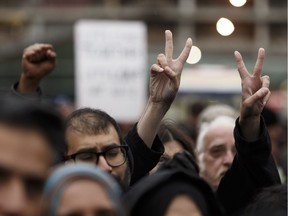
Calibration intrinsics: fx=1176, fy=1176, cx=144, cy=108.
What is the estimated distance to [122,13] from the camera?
100 ft

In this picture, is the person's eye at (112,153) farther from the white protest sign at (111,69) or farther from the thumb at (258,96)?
the white protest sign at (111,69)

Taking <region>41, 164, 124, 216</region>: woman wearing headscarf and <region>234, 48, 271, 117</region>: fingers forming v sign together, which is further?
<region>234, 48, 271, 117</region>: fingers forming v sign

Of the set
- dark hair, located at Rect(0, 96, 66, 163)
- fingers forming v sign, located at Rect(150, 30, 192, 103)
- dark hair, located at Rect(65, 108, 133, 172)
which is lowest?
dark hair, located at Rect(65, 108, 133, 172)

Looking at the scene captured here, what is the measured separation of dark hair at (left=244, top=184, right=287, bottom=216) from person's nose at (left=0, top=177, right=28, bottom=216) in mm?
1147

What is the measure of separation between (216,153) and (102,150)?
1917mm

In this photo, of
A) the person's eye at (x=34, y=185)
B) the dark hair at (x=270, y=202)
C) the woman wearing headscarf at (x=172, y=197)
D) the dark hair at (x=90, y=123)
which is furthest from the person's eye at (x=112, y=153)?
the person's eye at (x=34, y=185)

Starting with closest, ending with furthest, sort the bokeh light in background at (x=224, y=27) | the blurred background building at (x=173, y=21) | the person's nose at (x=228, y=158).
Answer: the bokeh light in background at (x=224, y=27), the person's nose at (x=228, y=158), the blurred background building at (x=173, y=21)

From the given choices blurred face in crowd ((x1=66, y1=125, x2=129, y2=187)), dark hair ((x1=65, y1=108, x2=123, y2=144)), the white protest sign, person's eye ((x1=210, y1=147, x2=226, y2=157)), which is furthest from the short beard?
the white protest sign

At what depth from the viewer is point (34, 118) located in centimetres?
227

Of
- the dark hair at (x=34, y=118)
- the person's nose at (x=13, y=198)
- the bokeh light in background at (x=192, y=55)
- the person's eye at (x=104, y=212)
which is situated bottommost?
the bokeh light in background at (x=192, y=55)

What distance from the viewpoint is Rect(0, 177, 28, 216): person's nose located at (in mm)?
2191

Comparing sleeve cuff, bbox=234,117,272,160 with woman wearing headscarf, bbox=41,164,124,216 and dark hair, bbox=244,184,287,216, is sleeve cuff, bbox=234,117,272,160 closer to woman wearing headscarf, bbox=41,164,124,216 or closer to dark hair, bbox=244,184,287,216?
dark hair, bbox=244,184,287,216

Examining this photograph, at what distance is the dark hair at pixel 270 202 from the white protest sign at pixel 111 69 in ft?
26.1

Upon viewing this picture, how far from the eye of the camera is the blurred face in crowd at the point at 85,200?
2.35 metres
